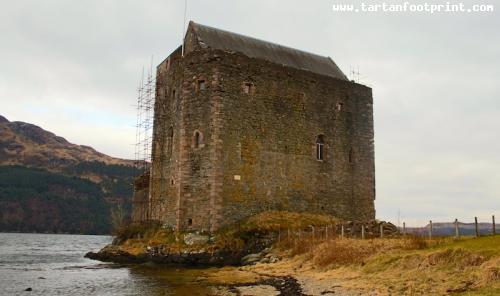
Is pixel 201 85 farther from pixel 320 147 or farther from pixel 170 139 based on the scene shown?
pixel 320 147

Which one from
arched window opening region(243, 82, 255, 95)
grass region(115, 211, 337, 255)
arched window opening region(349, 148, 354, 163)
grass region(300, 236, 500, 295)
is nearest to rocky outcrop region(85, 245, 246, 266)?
grass region(115, 211, 337, 255)

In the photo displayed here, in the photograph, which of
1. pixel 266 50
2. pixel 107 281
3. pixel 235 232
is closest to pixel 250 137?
pixel 235 232

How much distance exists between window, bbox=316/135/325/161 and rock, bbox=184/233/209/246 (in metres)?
10.4

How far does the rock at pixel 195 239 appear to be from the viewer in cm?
2934

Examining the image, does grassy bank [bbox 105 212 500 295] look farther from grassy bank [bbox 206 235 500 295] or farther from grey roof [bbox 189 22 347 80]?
grey roof [bbox 189 22 347 80]

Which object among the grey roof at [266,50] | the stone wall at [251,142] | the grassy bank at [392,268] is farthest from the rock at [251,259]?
the grey roof at [266,50]

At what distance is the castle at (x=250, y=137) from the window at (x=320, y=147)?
8cm

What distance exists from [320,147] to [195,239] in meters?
11.6

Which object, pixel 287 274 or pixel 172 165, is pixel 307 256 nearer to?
pixel 287 274

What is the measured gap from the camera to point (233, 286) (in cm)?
1903

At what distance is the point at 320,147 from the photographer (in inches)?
1410

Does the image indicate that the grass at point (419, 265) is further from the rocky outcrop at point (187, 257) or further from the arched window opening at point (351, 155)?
the arched window opening at point (351, 155)

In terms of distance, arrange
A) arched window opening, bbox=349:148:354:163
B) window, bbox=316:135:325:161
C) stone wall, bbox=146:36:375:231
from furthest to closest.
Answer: arched window opening, bbox=349:148:354:163, window, bbox=316:135:325:161, stone wall, bbox=146:36:375:231

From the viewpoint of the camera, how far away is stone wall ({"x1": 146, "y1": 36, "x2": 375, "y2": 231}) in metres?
31.1
